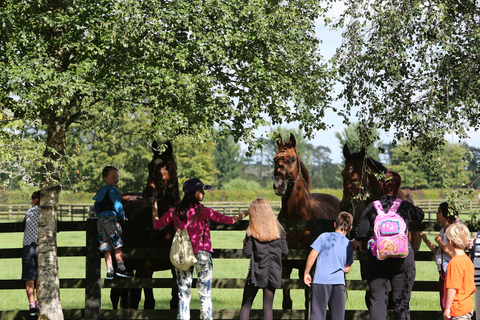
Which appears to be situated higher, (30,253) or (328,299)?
(30,253)

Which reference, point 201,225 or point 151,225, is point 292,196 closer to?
point 201,225

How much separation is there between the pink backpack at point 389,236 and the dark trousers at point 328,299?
60 cm

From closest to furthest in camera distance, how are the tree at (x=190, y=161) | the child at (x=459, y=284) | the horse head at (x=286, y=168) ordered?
the child at (x=459, y=284)
the horse head at (x=286, y=168)
the tree at (x=190, y=161)

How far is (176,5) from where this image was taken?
22.3ft

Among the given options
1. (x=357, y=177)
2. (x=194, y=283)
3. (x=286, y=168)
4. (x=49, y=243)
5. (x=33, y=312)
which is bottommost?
(x=33, y=312)

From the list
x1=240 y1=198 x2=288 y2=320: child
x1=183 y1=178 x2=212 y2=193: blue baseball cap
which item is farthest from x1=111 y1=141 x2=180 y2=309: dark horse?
x1=240 y1=198 x2=288 y2=320: child

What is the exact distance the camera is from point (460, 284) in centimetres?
533

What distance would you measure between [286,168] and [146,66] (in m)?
2.71

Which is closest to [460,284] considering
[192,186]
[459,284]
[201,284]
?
[459,284]

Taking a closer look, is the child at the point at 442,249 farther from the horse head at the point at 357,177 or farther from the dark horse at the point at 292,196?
the dark horse at the point at 292,196

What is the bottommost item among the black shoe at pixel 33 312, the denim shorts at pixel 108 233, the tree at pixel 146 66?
the black shoe at pixel 33 312

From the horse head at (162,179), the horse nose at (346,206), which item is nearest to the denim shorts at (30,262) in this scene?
the horse head at (162,179)

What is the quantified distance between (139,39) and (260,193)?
180 feet

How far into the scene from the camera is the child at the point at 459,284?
17.5 feet
